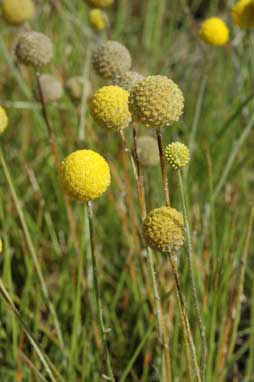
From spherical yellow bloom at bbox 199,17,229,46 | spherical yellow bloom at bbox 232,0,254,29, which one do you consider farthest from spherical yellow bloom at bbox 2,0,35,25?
spherical yellow bloom at bbox 232,0,254,29

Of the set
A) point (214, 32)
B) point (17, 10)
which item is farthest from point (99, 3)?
point (214, 32)

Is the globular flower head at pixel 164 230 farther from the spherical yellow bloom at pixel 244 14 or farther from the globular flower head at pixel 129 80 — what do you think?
the spherical yellow bloom at pixel 244 14

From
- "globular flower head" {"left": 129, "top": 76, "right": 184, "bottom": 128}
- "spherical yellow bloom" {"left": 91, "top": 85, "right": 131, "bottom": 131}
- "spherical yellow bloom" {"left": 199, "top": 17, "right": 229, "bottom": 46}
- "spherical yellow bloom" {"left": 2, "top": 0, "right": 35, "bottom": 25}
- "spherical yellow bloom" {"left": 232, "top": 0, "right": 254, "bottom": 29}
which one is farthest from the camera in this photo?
"spherical yellow bloom" {"left": 2, "top": 0, "right": 35, "bottom": 25}

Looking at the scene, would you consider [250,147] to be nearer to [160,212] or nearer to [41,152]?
[41,152]

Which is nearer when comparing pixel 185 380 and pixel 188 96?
pixel 185 380

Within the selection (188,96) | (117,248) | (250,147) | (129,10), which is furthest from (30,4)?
(129,10)

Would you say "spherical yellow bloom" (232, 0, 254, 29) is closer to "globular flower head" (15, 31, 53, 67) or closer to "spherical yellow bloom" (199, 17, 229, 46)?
"spherical yellow bloom" (199, 17, 229, 46)

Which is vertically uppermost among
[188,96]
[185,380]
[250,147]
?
[188,96]
